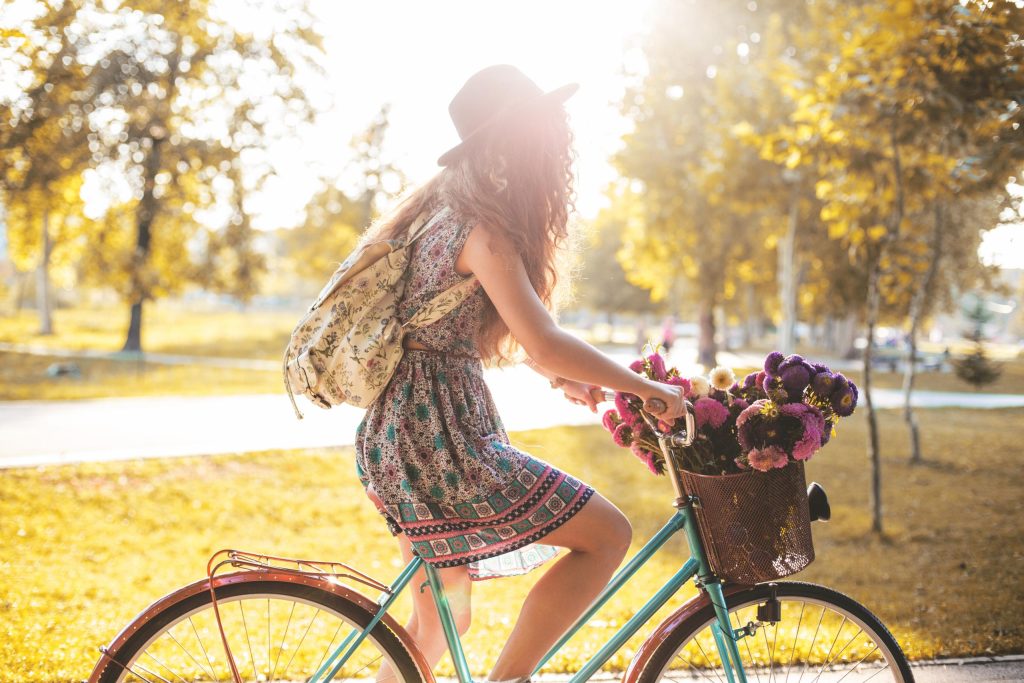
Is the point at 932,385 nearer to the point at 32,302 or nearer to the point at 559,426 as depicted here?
the point at 559,426

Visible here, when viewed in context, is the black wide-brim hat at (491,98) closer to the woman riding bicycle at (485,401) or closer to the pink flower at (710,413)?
the woman riding bicycle at (485,401)

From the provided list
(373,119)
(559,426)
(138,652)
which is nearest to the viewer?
(138,652)

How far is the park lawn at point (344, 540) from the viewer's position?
4570 millimetres

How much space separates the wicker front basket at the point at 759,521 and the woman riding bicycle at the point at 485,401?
8.8 inches

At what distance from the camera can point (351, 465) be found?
962cm

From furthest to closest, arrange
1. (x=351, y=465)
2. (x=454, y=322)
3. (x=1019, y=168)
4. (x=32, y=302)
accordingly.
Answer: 1. (x=32, y=302)
2. (x=351, y=465)
3. (x=1019, y=168)
4. (x=454, y=322)

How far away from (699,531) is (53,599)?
4.37m

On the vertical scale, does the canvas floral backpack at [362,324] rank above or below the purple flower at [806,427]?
above

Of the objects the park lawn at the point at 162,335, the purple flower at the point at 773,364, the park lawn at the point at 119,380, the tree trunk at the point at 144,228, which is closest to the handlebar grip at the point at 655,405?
the purple flower at the point at 773,364

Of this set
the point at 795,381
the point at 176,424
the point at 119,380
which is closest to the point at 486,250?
the point at 795,381

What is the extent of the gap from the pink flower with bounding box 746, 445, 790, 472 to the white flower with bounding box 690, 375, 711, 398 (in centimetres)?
23

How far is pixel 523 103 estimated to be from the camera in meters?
2.17

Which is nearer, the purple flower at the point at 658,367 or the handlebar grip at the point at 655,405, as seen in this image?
the handlebar grip at the point at 655,405

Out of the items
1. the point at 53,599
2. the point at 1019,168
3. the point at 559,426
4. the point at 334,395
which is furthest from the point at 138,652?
the point at 559,426
